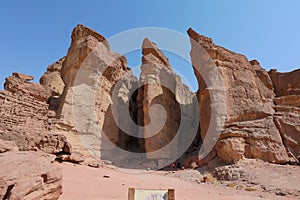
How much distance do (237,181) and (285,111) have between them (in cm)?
778

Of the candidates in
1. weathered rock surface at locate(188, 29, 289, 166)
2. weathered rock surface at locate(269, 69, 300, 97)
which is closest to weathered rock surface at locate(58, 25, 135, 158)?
weathered rock surface at locate(188, 29, 289, 166)

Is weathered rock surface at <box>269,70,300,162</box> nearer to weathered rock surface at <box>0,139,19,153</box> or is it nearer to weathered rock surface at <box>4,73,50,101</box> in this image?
weathered rock surface at <box>0,139,19,153</box>

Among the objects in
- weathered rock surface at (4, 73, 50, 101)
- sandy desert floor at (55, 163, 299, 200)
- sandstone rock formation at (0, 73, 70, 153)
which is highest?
weathered rock surface at (4, 73, 50, 101)

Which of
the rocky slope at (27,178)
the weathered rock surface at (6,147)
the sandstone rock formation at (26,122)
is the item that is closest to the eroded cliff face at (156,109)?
the sandstone rock formation at (26,122)

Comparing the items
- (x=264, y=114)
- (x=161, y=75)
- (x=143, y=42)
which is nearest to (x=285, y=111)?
(x=264, y=114)

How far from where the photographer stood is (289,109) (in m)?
15.5

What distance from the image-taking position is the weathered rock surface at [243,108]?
13047 millimetres

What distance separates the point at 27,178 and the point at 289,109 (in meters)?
16.7

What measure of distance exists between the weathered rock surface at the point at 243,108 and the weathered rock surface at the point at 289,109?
0.54 metres

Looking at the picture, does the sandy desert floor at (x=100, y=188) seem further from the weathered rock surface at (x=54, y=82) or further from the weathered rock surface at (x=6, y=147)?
the weathered rock surface at (x=54, y=82)

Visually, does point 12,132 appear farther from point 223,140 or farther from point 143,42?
point 143,42

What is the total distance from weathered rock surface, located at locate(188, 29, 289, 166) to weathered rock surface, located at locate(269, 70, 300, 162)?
1.77 feet

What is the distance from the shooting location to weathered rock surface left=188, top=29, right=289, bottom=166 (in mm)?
13047

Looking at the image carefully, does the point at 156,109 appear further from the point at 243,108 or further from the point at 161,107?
the point at 243,108
